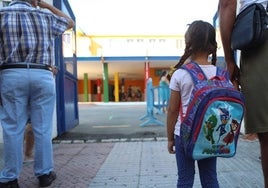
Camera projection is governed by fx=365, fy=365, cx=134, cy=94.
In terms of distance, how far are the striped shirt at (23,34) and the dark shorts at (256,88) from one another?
2089mm

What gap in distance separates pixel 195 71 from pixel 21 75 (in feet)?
6.16

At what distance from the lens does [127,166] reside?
4570mm

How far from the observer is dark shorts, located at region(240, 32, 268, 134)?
2137 mm

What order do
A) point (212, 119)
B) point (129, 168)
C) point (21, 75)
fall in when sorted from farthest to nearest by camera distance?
point (129, 168) < point (21, 75) < point (212, 119)

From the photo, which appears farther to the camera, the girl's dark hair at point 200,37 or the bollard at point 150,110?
the bollard at point 150,110

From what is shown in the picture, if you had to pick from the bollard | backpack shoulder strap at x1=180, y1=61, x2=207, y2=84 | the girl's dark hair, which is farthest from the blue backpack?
the bollard

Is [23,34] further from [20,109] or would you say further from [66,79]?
[66,79]

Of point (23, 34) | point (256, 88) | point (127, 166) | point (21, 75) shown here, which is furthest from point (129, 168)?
point (256, 88)

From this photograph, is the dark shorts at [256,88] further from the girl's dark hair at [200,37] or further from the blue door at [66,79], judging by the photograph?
the blue door at [66,79]

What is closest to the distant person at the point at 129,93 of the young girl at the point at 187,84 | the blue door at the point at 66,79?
the blue door at the point at 66,79

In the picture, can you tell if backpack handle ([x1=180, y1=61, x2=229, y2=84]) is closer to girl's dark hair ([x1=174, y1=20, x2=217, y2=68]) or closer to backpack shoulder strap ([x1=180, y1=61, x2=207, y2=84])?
backpack shoulder strap ([x1=180, y1=61, x2=207, y2=84])

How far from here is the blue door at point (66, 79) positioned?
6939 mm

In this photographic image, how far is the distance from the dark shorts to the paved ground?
164cm

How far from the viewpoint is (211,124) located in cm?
211
